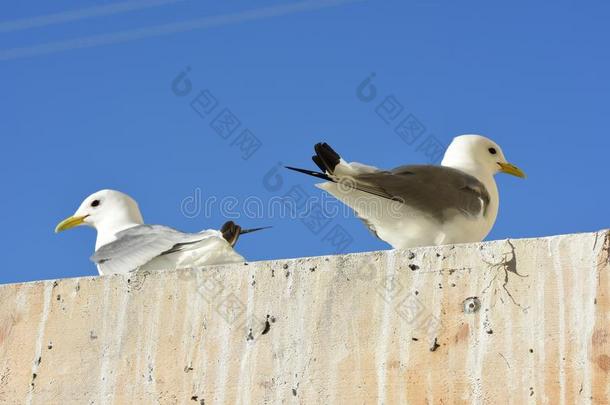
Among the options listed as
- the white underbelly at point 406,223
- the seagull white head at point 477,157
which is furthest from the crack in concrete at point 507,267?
the seagull white head at point 477,157

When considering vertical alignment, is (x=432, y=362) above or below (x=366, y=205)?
below

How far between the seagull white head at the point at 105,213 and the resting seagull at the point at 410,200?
173 cm

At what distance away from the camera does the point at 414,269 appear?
3434mm

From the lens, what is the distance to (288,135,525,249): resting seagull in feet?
12.7

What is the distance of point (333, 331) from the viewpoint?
3473 mm

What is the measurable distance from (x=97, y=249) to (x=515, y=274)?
242 centimetres

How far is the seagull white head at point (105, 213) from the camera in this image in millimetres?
5320

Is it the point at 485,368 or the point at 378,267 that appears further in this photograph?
the point at 378,267

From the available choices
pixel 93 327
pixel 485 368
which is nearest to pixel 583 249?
pixel 485 368

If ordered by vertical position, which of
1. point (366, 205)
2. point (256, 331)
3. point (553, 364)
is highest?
point (366, 205)

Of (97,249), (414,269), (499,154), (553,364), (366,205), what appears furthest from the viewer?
(97,249)

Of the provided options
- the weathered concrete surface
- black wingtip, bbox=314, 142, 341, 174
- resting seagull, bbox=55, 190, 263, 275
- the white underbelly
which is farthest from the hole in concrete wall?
resting seagull, bbox=55, 190, 263, 275

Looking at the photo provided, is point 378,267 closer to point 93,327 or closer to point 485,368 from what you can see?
point 485,368

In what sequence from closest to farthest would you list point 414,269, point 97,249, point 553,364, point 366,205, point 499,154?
point 553,364 → point 414,269 → point 366,205 → point 499,154 → point 97,249
